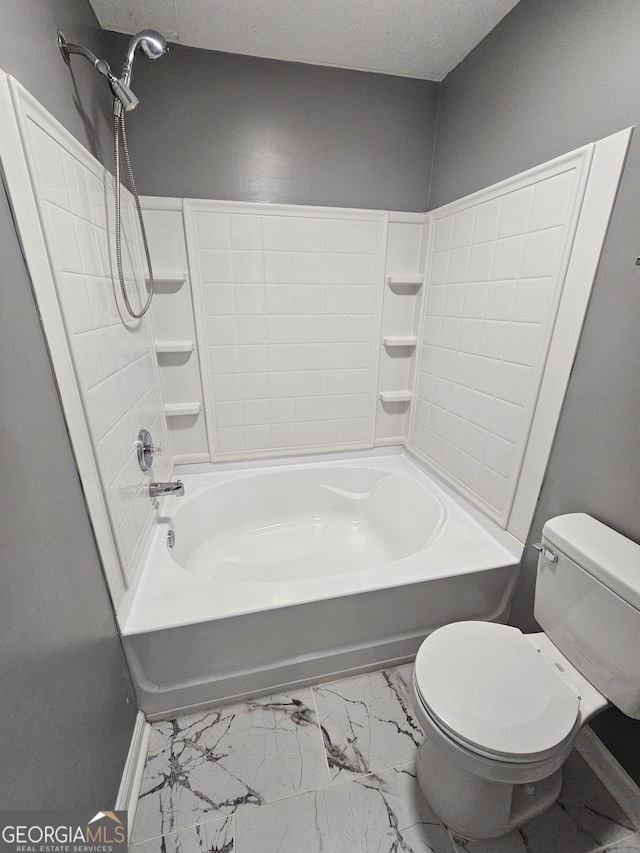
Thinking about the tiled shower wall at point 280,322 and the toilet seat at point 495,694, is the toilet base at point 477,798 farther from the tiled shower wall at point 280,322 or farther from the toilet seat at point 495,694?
the tiled shower wall at point 280,322

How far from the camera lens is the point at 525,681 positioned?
0.96m

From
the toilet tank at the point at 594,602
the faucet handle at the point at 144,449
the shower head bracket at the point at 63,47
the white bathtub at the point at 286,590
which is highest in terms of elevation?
the shower head bracket at the point at 63,47

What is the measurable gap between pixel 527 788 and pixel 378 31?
2.60m

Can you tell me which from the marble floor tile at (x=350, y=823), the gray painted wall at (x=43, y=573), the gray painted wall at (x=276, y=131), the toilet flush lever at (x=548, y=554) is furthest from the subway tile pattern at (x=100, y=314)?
the toilet flush lever at (x=548, y=554)

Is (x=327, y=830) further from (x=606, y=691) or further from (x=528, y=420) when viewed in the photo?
(x=528, y=420)

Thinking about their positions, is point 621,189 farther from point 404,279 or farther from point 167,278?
point 167,278

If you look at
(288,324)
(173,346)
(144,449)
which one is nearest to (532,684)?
(144,449)

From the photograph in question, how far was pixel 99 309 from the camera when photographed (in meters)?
1.10

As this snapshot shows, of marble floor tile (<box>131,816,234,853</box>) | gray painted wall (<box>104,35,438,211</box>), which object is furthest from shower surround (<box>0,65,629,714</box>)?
marble floor tile (<box>131,816,234,853</box>)

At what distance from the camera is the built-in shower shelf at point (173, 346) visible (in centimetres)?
173

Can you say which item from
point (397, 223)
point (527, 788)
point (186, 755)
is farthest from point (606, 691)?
point (397, 223)

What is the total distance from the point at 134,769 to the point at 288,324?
1836 mm

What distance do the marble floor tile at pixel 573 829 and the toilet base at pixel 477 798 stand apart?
3cm

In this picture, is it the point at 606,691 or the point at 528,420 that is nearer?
the point at 606,691
